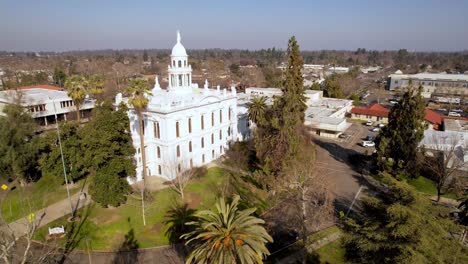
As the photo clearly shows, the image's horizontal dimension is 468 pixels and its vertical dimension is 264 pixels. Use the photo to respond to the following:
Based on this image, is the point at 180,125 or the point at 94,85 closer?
the point at 180,125

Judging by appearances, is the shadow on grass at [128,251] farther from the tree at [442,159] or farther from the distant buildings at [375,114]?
the distant buildings at [375,114]

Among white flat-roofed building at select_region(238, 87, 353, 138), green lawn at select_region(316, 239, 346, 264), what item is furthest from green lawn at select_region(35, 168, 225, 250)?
white flat-roofed building at select_region(238, 87, 353, 138)

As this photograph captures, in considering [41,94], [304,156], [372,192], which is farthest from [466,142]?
[41,94]

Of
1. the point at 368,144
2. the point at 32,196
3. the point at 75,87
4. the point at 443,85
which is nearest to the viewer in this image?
the point at 32,196

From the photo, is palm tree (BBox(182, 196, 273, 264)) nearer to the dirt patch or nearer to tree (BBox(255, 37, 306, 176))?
the dirt patch

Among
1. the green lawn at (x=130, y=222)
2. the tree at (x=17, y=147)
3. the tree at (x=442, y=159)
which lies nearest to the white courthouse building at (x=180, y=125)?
the green lawn at (x=130, y=222)

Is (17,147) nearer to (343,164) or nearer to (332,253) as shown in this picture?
(332,253)

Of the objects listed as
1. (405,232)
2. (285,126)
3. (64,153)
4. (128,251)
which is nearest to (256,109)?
(285,126)
